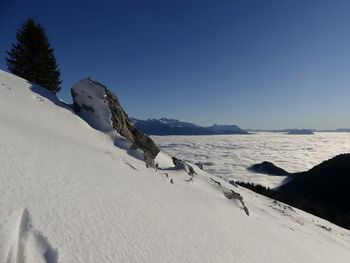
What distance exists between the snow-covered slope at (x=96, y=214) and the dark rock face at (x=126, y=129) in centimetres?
498

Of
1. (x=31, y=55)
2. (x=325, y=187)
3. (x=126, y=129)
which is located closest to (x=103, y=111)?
(x=126, y=129)

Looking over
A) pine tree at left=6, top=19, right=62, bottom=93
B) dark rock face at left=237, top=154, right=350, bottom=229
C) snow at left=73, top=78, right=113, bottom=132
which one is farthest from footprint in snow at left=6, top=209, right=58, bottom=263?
dark rock face at left=237, top=154, right=350, bottom=229

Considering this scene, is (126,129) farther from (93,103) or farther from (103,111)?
(93,103)

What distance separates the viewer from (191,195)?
40.6ft

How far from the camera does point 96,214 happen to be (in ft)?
20.5

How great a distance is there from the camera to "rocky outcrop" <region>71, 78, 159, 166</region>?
17308 mm

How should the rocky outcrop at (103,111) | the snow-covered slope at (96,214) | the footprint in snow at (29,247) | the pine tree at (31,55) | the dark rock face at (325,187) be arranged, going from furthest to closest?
1. the dark rock face at (325,187)
2. the pine tree at (31,55)
3. the rocky outcrop at (103,111)
4. the snow-covered slope at (96,214)
5. the footprint in snow at (29,247)

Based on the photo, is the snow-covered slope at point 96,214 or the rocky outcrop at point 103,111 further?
the rocky outcrop at point 103,111

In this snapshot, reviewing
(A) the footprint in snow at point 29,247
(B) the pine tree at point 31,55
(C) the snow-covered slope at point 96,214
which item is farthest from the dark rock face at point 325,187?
(A) the footprint in snow at point 29,247

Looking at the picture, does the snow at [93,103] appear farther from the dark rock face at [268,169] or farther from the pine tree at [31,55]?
the dark rock face at [268,169]

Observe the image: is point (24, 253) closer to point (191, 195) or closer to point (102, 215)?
point (102, 215)

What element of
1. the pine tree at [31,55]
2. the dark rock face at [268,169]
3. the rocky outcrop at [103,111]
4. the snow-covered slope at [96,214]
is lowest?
the dark rock face at [268,169]

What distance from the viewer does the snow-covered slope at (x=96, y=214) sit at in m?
4.95

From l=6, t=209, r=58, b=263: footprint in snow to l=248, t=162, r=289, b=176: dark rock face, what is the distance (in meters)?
166
